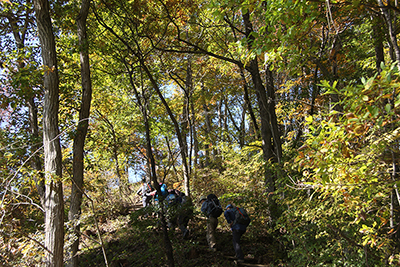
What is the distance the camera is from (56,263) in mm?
4230

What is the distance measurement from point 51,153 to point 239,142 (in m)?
4.43

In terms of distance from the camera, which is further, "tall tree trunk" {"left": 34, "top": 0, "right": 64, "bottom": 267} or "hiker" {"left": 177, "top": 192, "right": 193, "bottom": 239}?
"hiker" {"left": 177, "top": 192, "right": 193, "bottom": 239}

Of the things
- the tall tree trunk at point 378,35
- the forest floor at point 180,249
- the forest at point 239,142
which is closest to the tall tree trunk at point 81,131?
the forest at point 239,142

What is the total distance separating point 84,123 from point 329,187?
5570 mm

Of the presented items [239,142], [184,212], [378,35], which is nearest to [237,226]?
[184,212]

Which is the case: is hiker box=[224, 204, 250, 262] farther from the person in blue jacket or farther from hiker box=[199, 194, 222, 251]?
hiker box=[199, 194, 222, 251]

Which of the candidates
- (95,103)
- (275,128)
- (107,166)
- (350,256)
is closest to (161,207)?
(275,128)

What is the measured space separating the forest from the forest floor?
45mm

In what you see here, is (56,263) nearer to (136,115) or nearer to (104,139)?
(104,139)

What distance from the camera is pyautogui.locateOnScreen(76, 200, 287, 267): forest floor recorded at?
5777mm

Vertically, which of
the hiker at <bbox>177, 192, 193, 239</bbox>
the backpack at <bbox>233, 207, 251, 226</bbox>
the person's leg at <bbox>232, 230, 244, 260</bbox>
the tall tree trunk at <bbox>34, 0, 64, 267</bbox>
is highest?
the tall tree trunk at <bbox>34, 0, 64, 267</bbox>

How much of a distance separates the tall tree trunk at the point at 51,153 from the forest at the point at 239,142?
0.07 ft

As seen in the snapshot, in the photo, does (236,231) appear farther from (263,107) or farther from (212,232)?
(263,107)

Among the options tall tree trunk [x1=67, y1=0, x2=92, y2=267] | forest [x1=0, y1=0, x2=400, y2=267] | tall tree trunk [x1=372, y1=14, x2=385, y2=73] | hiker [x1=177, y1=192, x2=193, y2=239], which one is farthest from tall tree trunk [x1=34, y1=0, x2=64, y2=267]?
tall tree trunk [x1=372, y1=14, x2=385, y2=73]
